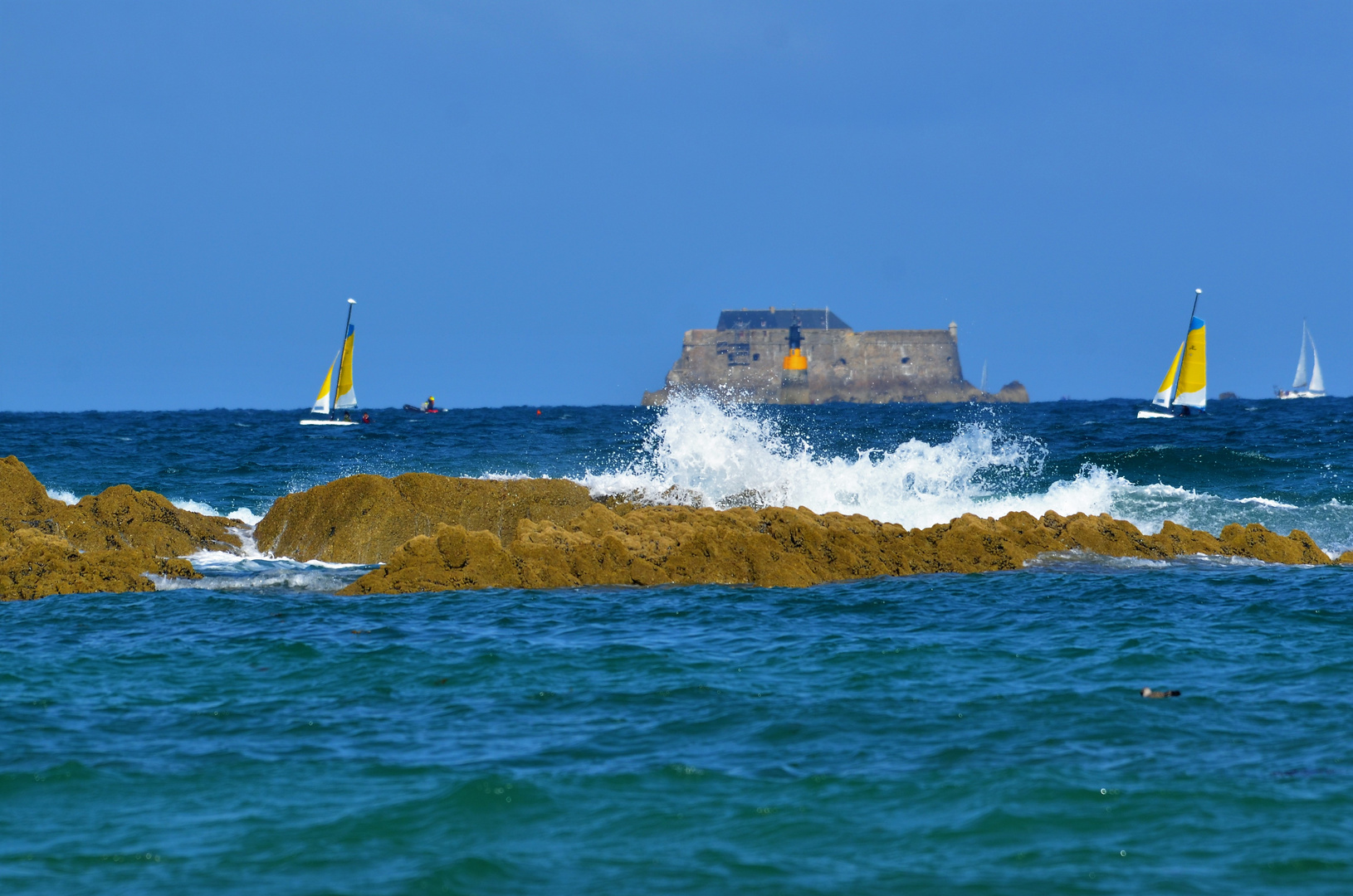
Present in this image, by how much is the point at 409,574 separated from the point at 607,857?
26.0 ft

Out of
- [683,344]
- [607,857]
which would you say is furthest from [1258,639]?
[683,344]

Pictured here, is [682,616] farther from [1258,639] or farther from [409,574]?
[1258,639]

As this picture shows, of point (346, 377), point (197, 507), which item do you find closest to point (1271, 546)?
point (197, 507)

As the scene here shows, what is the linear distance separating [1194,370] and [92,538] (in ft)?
141

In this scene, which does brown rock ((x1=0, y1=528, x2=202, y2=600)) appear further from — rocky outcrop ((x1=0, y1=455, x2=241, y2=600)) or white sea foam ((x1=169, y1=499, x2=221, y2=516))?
white sea foam ((x1=169, y1=499, x2=221, y2=516))

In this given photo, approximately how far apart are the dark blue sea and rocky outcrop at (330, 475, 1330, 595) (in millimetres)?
617

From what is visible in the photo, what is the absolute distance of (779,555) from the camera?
13.9 metres

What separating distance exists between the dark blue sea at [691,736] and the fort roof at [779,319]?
127 meters

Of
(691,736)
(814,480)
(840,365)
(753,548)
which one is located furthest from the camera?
(840,365)

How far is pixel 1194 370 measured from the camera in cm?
4900

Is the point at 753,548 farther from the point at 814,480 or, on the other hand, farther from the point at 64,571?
the point at 814,480

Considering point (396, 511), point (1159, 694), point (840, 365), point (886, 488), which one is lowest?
point (1159, 694)

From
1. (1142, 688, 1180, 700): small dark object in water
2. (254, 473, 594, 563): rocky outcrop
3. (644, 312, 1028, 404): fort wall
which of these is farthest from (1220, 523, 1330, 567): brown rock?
(644, 312, 1028, 404): fort wall

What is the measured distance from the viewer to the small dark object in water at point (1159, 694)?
27.1 feet
